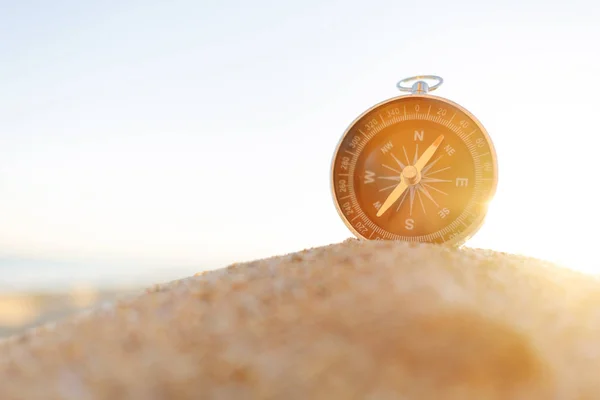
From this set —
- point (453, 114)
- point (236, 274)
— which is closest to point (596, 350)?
point (236, 274)

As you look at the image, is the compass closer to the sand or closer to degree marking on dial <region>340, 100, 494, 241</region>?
degree marking on dial <region>340, 100, 494, 241</region>

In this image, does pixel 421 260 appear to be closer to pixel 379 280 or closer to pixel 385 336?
pixel 379 280

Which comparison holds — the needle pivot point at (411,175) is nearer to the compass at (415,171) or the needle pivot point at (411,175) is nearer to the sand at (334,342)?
the compass at (415,171)

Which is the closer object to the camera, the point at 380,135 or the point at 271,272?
the point at 271,272

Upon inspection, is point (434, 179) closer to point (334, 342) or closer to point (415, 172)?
point (415, 172)

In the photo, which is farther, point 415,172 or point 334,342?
point 415,172

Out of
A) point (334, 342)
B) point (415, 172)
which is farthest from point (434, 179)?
point (334, 342)

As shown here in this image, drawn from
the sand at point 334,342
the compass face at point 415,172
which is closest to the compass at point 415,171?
the compass face at point 415,172

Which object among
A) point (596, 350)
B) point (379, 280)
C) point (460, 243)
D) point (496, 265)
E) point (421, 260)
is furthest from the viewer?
point (460, 243)
